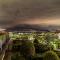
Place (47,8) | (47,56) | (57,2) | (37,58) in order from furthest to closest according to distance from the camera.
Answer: (37,58) < (47,56) < (47,8) < (57,2)

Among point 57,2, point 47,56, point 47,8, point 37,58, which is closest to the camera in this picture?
point 57,2

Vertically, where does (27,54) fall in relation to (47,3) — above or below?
below

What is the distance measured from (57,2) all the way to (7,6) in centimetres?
27

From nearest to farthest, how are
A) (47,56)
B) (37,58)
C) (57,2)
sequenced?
(57,2)
(47,56)
(37,58)

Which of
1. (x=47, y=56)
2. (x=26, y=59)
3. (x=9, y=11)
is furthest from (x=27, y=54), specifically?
(x=9, y=11)

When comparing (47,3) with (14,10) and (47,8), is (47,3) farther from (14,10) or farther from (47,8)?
(14,10)

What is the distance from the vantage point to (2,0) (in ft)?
2.51

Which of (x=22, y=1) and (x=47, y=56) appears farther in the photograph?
(x=47, y=56)

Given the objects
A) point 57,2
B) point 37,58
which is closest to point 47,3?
point 57,2

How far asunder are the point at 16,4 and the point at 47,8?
17 cm

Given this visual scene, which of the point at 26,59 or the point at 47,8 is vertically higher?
the point at 47,8

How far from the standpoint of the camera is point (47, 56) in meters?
4.17

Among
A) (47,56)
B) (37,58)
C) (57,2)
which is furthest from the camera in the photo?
(37,58)

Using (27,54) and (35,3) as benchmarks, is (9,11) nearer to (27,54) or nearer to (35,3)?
(35,3)
